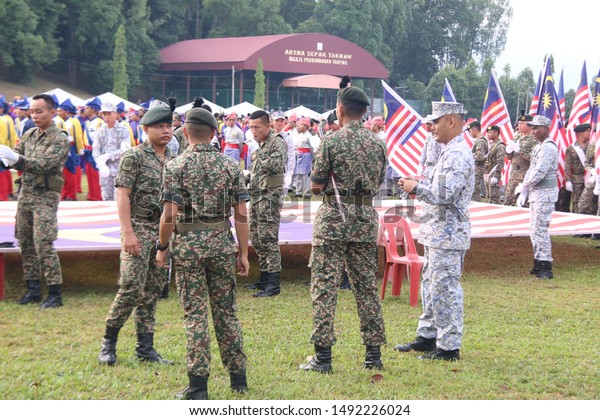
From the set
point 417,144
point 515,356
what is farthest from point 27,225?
point 417,144

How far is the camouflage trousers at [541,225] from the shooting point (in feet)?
30.8

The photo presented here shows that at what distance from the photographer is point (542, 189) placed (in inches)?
368

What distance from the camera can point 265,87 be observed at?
183 feet

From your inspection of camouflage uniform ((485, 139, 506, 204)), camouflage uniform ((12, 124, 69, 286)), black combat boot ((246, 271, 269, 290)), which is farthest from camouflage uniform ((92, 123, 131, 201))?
camouflage uniform ((485, 139, 506, 204))

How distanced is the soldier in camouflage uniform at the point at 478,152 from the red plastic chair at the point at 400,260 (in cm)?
777

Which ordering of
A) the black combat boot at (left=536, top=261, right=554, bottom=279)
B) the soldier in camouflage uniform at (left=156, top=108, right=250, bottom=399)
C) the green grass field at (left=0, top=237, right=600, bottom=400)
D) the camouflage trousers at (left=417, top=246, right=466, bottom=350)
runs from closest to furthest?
the soldier in camouflage uniform at (left=156, top=108, right=250, bottom=399) < the green grass field at (left=0, top=237, right=600, bottom=400) < the camouflage trousers at (left=417, top=246, right=466, bottom=350) < the black combat boot at (left=536, top=261, right=554, bottom=279)

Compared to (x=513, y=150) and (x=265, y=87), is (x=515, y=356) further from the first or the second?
(x=265, y=87)

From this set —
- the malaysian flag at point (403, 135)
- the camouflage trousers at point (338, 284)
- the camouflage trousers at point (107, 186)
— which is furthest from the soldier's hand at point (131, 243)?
the camouflage trousers at point (107, 186)

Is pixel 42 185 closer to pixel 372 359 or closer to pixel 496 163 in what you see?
pixel 372 359

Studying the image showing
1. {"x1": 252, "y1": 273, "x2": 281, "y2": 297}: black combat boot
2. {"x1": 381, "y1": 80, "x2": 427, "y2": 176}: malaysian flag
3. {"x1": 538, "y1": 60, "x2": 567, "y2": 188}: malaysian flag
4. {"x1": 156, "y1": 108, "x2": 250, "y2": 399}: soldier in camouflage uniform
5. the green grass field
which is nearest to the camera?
{"x1": 156, "y1": 108, "x2": 250, "y2": 399}: soldier in camouflage uniform

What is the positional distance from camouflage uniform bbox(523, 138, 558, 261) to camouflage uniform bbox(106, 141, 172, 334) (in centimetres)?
546

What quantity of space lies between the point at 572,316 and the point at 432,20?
82707mm

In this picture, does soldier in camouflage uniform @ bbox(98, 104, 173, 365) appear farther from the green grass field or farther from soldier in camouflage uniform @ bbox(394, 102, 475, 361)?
soldier in camouflage uniform @ bbox(394, 102, 475, 361)

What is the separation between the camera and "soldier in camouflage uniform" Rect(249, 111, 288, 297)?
27.5 ft
